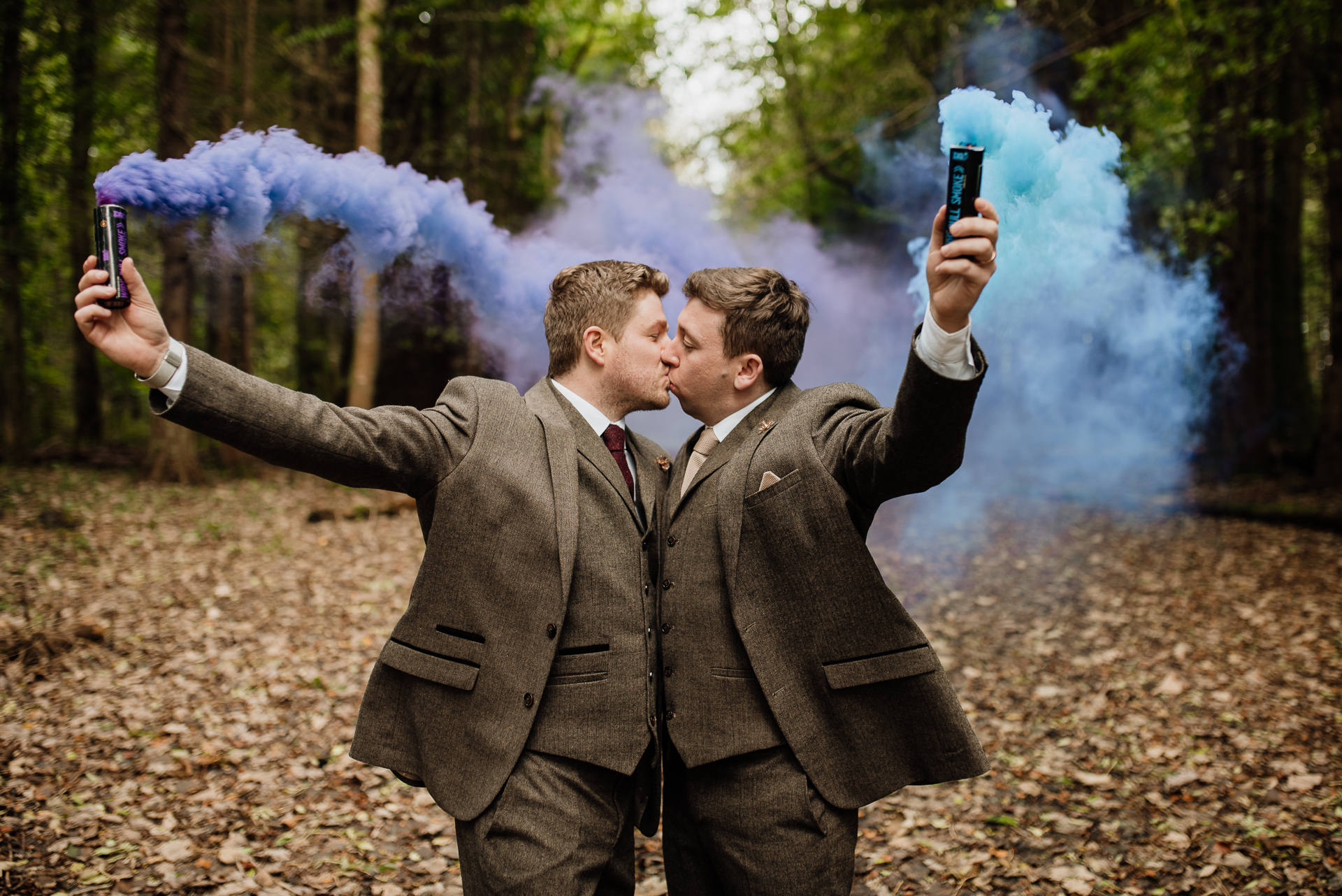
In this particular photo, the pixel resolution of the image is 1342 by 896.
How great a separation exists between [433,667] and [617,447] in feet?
2.61

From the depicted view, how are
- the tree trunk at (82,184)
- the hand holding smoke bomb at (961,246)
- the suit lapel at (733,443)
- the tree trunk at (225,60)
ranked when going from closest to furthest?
the hand holding smoke bomb at (961,246) → the suit lapel at (733,443) → the tree trunk at (82,184) → the tree trunk at (225,60)

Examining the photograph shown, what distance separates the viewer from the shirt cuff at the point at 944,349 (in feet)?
5.67

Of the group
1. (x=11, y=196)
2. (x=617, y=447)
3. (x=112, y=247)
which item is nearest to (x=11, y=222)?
(x=11, y=196)

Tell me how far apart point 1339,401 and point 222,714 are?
12.4 meters

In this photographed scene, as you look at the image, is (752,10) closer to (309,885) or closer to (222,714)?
(222,714)

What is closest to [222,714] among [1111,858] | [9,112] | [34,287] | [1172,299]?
[1111,858]

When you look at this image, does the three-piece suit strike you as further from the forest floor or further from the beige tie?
the forest floor

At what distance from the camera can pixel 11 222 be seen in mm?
10297

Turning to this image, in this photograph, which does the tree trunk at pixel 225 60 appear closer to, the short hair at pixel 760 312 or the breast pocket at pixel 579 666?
the short hair at pixel 760 312

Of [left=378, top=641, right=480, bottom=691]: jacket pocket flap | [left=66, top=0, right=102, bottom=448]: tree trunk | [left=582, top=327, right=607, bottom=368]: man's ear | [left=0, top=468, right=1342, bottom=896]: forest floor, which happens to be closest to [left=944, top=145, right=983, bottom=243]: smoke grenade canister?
[left=582, top=327, right=607, bottom=368]: man's ear

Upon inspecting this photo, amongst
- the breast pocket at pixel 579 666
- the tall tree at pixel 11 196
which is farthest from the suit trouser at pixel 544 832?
the tall tree at pixel 11 196

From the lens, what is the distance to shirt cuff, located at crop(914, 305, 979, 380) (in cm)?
173

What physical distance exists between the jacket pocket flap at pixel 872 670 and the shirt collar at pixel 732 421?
2.38 ft

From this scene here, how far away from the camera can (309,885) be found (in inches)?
137
